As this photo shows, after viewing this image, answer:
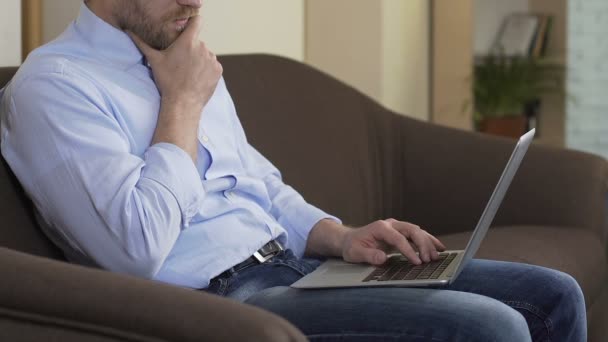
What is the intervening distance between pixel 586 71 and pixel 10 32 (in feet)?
14.1

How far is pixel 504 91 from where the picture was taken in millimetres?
5344

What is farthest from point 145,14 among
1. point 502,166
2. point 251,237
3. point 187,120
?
point 502,166

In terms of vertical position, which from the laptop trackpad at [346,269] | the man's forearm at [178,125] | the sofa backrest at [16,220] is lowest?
the laptop trackpad at [346,269]

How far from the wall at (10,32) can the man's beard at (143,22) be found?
35 centimetres

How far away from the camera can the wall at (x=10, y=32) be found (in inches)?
76.0

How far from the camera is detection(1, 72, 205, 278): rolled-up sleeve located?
4.68 ft

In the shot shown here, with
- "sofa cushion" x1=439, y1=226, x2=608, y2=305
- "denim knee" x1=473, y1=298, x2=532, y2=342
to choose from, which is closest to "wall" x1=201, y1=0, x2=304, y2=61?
"sofa cushion" x1=439, y1=226, x2=608, y2=305

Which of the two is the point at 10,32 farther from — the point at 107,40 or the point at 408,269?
the point at 408,269

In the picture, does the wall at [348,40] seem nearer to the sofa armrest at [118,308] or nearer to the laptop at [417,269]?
the laptop at [417,269]

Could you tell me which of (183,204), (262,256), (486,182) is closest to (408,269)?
(262,256)

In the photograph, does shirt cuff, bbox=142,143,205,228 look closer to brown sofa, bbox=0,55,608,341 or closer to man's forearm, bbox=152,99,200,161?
A: man's forearm, bbox=152,99,200,161

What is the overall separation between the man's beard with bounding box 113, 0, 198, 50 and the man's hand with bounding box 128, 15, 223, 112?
0.04ft

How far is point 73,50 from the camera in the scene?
5.41 feet

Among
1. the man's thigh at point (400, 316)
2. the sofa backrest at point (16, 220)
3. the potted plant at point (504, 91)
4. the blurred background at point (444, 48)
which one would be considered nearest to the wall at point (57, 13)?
the blurred background at point (444, 48)
